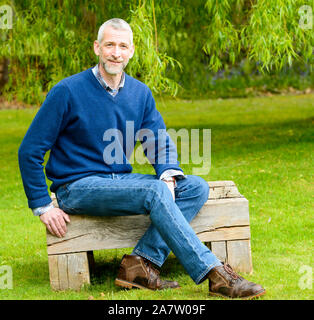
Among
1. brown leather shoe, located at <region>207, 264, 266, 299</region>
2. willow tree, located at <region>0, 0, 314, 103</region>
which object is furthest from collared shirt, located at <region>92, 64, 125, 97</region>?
willow tree, located at <region>0, 0, 314, 103</region>

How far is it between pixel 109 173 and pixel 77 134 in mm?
298

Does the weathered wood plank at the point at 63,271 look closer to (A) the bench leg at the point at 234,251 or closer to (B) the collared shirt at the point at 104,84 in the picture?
(A) the bench leg at the point at 234,251

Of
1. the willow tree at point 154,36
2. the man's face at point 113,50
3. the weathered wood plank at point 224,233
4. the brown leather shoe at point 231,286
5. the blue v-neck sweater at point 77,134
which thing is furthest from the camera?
the willow tree at point 154,36

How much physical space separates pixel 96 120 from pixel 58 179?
1.31ft

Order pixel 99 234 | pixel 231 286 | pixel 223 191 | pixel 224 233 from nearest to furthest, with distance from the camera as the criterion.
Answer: pixel 231 286, pixel 99 234, pixel 224 233, pixel 223 191

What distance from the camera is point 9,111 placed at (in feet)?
51.1

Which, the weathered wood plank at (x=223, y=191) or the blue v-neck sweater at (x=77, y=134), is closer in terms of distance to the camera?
the blue v-neck sweater at (x=77, y=134)

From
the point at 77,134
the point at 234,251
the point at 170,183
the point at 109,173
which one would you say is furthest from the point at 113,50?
the point at 234,251

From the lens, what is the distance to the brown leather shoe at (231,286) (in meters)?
3.27

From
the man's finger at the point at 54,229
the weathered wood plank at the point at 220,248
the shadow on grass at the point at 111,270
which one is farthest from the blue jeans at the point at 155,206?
the shadow on grass at the point at 111,270

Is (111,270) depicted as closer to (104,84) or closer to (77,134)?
(77,134)

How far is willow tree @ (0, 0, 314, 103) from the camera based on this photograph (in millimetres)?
6730

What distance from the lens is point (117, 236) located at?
365 centimetres

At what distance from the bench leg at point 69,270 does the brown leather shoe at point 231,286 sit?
781 mm
